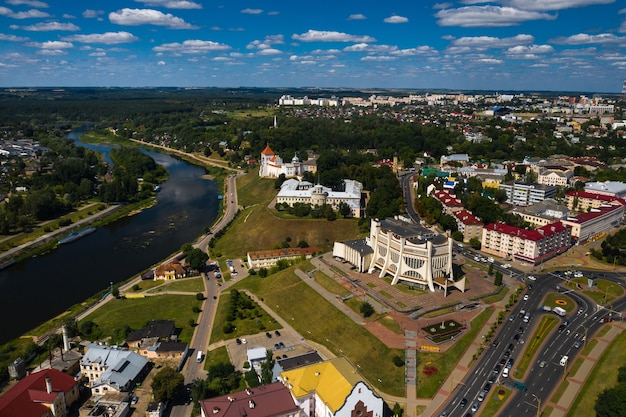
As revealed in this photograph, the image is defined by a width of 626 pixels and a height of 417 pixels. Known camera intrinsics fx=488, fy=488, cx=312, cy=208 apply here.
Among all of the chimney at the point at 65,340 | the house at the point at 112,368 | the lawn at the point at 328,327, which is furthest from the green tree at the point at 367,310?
the chimney at the point at 65,340

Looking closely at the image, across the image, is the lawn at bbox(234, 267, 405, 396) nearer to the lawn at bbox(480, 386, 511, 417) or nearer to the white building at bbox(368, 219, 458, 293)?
the lawn at bbox(480, 386, 511, 417)

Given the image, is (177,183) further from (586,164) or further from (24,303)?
(586,164)

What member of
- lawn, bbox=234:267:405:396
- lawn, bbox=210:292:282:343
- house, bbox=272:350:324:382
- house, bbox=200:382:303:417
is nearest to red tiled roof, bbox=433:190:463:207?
lawn, bbox=234:267:405:396

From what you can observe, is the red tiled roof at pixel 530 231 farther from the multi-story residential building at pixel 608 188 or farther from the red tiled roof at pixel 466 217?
the multi-story residential building at pixel 608 188

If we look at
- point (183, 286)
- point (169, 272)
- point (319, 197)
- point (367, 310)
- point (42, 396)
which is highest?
point (319, 197)

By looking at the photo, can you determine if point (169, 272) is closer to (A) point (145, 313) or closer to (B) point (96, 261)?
(A) point (145, 313)

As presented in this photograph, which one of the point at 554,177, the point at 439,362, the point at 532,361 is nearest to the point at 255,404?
the point at 439,362
